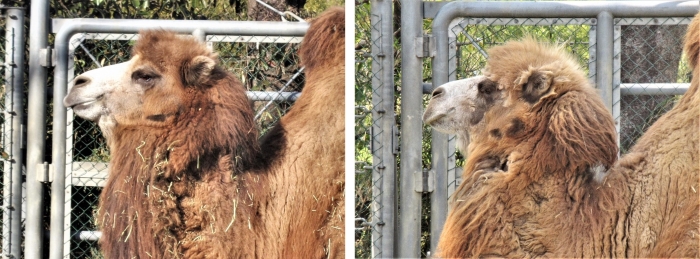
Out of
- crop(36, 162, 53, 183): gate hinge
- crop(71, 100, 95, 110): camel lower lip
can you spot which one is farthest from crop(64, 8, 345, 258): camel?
crop(36, 162, 53, 183): gate hinge

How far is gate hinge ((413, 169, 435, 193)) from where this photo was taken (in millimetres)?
3377

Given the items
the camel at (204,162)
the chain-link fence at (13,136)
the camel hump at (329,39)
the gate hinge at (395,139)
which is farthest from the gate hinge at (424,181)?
the chain-link fence at (13,136)

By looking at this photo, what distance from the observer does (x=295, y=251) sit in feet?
10.5

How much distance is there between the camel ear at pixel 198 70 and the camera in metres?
3.18

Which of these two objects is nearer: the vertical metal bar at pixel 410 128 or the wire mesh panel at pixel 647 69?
the vertical metal bar at pixel 410 128

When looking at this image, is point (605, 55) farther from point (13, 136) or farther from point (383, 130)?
point (13, 136)

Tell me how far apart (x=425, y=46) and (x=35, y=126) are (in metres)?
1.95

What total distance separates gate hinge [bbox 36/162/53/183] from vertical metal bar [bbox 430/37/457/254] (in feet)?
6.12

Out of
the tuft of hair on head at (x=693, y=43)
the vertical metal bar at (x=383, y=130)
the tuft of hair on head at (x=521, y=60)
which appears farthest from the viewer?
the vertical metal bar at (x=383, y=130)

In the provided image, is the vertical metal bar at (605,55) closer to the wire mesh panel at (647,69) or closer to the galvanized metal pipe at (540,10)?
the galvanized metal pipe at (540,10)

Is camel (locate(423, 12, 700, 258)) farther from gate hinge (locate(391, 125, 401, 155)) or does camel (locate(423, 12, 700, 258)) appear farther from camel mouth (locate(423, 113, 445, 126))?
gate hinge (locate(391, 125, 401, 155))

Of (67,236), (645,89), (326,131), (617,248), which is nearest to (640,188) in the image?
(617,248)

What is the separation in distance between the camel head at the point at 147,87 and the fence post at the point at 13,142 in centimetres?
87

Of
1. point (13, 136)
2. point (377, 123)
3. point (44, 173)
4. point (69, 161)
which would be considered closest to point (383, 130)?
point (377, 123)
